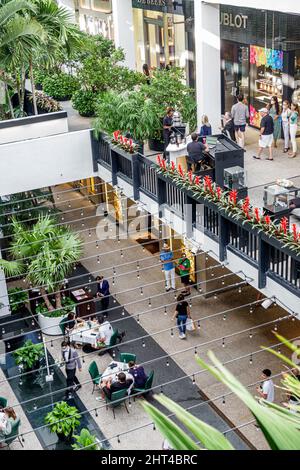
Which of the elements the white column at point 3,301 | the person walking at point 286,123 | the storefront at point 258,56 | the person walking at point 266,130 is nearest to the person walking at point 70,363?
the white column at point 3,301

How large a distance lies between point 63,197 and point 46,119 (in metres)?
8.54

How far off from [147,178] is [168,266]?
3158 mm

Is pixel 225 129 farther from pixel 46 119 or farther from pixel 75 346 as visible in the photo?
pixel 75 346

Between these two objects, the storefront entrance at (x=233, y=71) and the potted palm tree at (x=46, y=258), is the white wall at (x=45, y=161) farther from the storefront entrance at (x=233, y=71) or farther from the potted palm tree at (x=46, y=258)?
the storefront entrance at (x=233, y=71)

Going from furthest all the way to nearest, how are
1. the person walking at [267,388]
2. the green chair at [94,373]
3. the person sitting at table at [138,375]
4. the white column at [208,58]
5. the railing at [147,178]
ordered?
the white column at [208,58] → the railing at [147,178] → the green chair at [94,373] → the person sitting at table at [138,375] → the person walking at [267,388]

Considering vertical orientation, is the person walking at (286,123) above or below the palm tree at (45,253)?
above

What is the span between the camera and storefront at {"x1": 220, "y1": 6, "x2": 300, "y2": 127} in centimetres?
2092

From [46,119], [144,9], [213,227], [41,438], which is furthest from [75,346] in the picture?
[144,9]

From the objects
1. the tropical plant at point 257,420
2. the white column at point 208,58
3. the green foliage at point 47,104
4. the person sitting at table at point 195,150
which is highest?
the tropical plant at point 257,420

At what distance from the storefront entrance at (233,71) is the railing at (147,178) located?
26.2 ft

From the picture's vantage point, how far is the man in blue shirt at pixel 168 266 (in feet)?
62.1

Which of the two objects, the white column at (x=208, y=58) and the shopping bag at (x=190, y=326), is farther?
the white column at (x=208, y=58)

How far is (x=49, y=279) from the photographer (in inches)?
704

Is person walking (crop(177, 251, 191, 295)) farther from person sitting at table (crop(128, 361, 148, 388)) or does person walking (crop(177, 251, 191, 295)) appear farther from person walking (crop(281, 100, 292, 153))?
person sitting at table (crop(128, 361, 148, 388))
